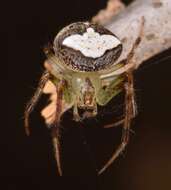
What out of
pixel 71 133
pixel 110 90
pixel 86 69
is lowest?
pixel 71 133

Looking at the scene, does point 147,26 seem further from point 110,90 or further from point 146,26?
point 110,90

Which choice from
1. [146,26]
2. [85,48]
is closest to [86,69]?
[85,48]

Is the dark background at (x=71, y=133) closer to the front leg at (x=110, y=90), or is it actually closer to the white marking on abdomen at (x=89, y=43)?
the front leg at (x=110, y=90)

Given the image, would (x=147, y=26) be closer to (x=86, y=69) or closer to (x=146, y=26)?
(x=146, y=26)

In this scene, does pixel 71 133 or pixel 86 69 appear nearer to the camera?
pixel 86 69

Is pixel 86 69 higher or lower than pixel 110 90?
higher

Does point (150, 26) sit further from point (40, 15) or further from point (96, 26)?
point (40, 15)

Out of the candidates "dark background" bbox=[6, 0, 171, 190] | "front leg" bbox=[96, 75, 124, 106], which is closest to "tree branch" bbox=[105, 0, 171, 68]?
"front leg" bbox=[96, 75, 124, 106]

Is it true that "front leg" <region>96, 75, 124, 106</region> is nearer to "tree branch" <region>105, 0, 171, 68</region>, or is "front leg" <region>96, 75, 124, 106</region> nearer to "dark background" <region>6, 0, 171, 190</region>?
"tree branch" <region>105, 0, 171, 68</region>
